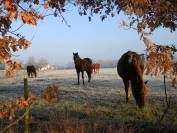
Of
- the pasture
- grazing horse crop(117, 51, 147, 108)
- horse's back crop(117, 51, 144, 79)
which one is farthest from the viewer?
horse's back crop(117, 51, 144, 79)

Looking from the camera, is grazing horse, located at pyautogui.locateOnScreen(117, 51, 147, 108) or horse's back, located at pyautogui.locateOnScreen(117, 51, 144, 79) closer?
grazing horse, located at pyautogui.locateOnScreen(117, 51, 147, 108)

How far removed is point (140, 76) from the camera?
1688 cm

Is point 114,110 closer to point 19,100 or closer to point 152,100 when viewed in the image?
point 152,100

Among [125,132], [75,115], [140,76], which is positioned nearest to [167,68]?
[125,132]

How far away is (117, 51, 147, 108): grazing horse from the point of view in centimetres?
1588

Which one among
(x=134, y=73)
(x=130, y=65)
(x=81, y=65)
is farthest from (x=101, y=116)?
(x=81, y=65)

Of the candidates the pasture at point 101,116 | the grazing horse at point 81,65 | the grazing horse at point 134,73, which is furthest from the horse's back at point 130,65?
the grazing horse at point 81,65

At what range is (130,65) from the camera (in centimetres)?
1803

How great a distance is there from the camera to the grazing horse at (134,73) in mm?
15883

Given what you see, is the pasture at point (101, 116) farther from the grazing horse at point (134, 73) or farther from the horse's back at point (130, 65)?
the horse's back at point (130, 65)

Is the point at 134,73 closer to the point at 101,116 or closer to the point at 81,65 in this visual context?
the point at 101,116

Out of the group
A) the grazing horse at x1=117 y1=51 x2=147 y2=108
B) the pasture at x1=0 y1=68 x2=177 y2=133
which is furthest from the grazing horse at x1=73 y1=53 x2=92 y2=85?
the grazing horse at x1=117 y1=51 x2=147 y2=108

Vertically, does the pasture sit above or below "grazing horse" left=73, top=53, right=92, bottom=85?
below

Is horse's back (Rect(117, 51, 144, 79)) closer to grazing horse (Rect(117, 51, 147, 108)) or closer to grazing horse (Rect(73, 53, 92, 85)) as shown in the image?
grazing horse (Rect(117, 51, 147, 108))
